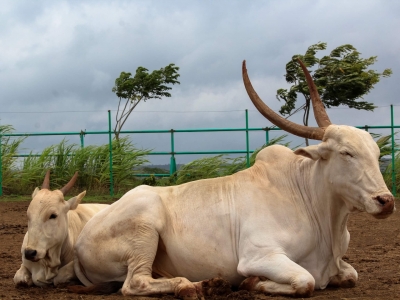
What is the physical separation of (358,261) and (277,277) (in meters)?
2.43

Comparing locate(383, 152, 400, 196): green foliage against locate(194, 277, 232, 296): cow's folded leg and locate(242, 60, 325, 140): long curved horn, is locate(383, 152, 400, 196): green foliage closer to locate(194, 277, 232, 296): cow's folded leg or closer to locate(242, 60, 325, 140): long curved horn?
locate(242, 60, 325, 140): long curved horn

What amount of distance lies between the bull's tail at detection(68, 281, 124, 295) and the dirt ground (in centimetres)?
10

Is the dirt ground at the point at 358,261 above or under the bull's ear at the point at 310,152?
under

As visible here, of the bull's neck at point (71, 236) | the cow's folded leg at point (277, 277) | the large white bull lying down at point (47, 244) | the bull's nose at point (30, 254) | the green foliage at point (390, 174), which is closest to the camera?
the cow's folded leg at point (277, 277)

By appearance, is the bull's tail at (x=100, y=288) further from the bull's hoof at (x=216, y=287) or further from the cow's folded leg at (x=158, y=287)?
the bull's hoof at (x=216, y=287)

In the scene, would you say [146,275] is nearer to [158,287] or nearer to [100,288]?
[158,287]

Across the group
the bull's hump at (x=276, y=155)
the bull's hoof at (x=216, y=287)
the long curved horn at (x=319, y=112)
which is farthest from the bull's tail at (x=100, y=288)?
the long curved horn at (x=319, y=112)

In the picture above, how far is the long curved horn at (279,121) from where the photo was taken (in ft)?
17.4

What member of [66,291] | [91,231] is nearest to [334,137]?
[91,231]

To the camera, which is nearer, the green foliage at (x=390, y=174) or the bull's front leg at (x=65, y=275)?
the bull's front leg at (x=65, y=275)

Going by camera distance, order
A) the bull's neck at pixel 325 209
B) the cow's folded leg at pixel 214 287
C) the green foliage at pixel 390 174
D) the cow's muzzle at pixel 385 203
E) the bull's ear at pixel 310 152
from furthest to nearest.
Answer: the green foliage at pixel 390 174, the bull's neck at pixel 325 209, the bull's ear at pixel 310 152, the cow's folded leg at pixel 214 287, the cow's muzzle at pixel 385 203

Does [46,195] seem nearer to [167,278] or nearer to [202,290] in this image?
[167,278]

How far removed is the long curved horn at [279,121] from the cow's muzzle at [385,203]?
0.78 meters

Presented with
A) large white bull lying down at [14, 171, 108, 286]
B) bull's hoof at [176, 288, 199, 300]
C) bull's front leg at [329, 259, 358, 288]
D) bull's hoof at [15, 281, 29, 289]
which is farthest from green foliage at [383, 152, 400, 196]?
bull's hoof at [176, 288, 199, 300]
